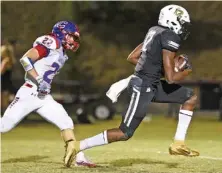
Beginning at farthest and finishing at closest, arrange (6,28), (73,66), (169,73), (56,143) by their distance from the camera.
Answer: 1. (73,66)
2. (6,28)
3. (56,143)
4. (169,73)

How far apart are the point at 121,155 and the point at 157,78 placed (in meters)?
1.98

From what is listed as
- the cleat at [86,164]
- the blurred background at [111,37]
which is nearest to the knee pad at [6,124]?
the cleat at [86,164]

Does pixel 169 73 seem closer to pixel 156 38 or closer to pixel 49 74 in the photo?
pixel 156 38

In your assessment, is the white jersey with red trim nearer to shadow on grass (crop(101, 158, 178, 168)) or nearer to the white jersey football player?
the white jersey football player

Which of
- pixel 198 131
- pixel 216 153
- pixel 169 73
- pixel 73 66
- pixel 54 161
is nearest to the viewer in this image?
pixel 169 73

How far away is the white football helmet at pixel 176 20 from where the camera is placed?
723 cm

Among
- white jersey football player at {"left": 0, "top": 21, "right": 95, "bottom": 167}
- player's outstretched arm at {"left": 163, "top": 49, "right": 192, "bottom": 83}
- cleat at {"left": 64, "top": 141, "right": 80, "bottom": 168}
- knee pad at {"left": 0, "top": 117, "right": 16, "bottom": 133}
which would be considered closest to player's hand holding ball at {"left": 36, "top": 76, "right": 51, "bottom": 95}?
white jersey football player at {"left": 0, "top": 21, "right": 95, "bottom": 167}

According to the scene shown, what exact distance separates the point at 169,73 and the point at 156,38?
0.41 meters

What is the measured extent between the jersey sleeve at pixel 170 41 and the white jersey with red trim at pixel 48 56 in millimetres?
1271

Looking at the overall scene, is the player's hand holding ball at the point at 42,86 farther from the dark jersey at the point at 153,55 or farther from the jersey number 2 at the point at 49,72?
the dark jersey at the point at 153,55

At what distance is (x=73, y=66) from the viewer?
84.4 ft

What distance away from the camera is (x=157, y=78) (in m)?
7.32

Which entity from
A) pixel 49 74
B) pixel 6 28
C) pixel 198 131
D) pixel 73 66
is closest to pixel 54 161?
pixel 49 74

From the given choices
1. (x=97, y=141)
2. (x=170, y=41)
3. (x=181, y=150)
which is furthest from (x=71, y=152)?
(x=170, y=41)
